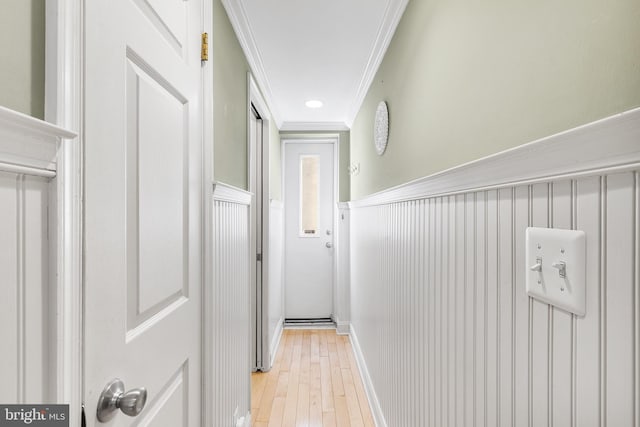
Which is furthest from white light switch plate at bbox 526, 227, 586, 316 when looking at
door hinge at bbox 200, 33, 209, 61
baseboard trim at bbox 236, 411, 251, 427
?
baseboard trim at bbox 236, 411, 251, 427

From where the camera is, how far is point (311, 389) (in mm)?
2598

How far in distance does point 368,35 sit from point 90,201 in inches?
73.5

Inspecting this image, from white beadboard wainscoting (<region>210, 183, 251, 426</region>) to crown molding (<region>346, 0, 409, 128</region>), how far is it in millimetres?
1192

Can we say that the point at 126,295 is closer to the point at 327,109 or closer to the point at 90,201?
the point at 90,201

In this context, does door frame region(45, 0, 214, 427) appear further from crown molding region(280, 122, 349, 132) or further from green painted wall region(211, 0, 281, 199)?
crown molding region(280, 122, 349, 132)

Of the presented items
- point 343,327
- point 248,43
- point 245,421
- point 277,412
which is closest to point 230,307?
point 245,421

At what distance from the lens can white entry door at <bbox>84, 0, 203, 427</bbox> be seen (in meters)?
0.63

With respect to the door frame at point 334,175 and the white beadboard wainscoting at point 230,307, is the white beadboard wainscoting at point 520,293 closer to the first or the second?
the white beadboard wainscoting at point 230,307

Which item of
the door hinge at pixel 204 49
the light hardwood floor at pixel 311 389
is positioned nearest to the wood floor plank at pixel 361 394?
the light hardwood floor at pixel 311 389

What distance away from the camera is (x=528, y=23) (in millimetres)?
Answer: 707

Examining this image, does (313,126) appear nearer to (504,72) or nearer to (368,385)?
(368,385)

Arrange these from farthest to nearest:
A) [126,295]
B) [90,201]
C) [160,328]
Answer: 1. [160,328]
2. [126,295]
3. [90,201]

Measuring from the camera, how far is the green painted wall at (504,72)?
1.70ft

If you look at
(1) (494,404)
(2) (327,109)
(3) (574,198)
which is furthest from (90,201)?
(2) (327,109)
